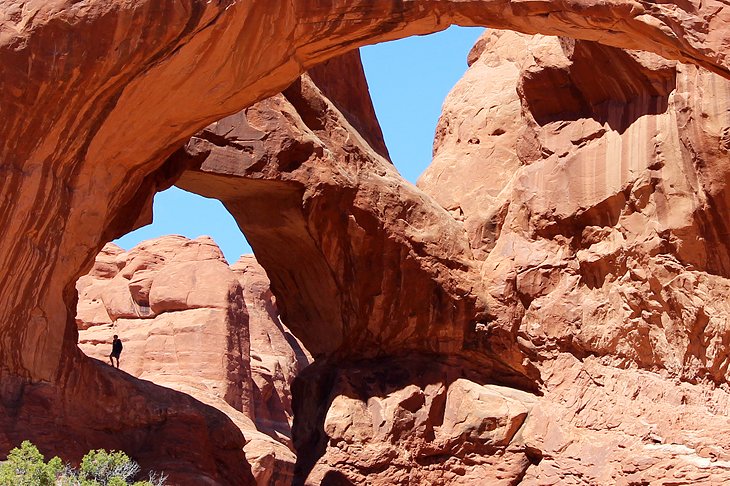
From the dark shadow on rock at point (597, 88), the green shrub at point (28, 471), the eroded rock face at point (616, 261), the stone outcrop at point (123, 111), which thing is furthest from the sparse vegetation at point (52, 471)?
the dark shadow on rock at point (597, 88)

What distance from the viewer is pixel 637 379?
58.4 ft

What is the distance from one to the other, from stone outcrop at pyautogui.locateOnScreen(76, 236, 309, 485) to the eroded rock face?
9556 millimetres

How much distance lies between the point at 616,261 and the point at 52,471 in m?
9.37

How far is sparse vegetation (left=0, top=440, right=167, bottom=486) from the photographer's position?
38.6ft

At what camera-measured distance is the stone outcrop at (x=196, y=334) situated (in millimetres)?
29406

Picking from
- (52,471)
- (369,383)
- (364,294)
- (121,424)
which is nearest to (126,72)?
(52,471)

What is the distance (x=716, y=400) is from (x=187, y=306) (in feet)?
56.8

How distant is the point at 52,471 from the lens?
12.1m

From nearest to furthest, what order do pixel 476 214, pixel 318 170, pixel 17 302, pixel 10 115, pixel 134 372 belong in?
pixel 10 115
pixel 17 302
pixel 318 170
pixel 476 214
pixel 134 372

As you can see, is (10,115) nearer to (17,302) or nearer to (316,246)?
(17,302)

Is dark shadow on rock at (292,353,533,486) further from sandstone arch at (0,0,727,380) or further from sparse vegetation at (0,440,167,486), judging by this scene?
sparse vegetation at (0,440,167,486)

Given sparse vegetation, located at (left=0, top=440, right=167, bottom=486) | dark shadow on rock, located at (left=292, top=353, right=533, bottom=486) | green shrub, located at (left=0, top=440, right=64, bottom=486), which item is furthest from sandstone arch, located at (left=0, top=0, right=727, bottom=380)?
dark shadow on rock, located at (left=292, top=353, right=533, bottom=486)

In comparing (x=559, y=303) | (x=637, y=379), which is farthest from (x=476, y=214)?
(x=637, y=379)

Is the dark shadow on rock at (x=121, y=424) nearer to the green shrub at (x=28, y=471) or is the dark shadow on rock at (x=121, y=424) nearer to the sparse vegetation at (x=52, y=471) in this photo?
the sparse vegetation at (x=52, y=471)
